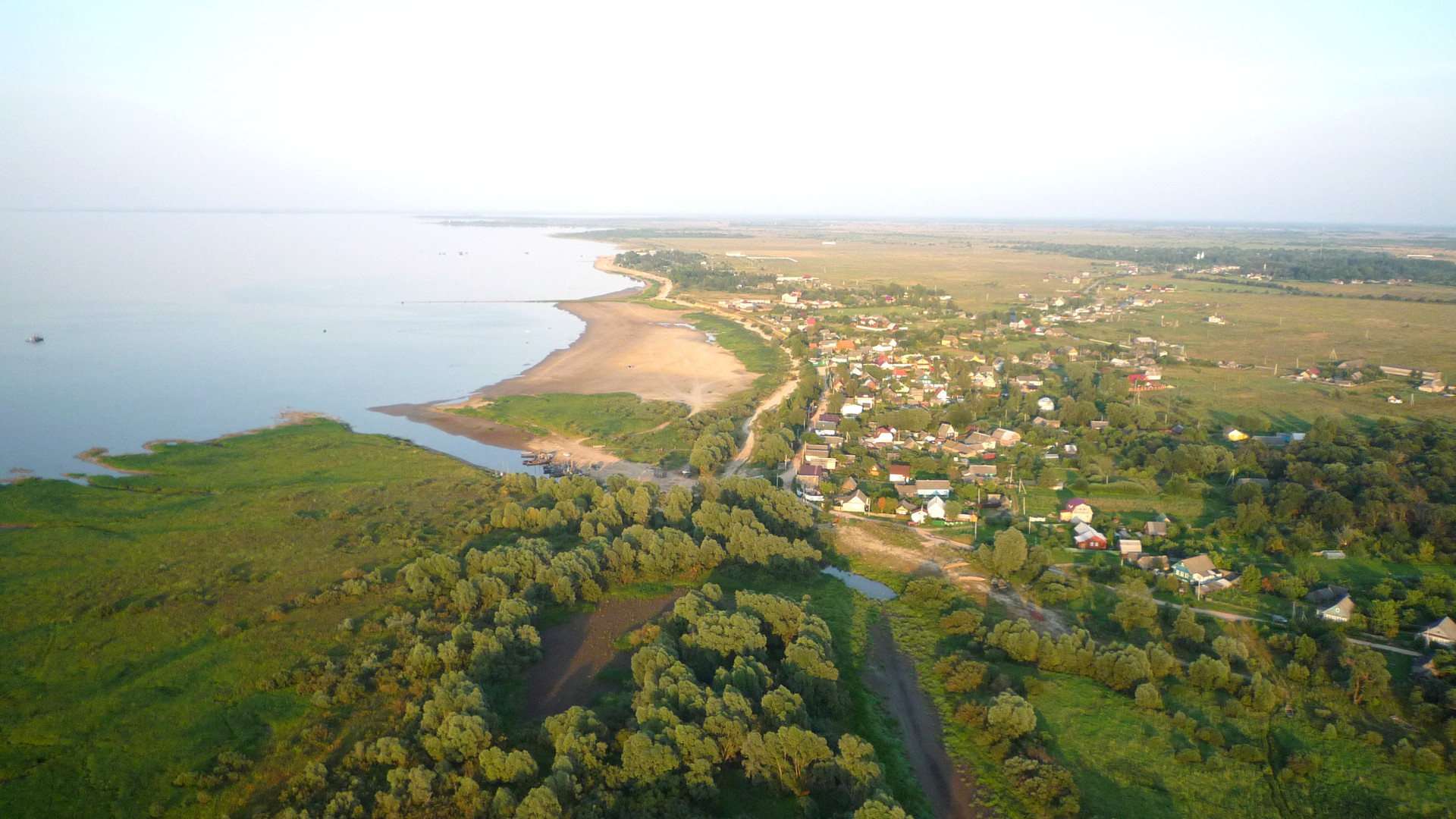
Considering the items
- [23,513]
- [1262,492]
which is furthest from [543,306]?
[1262,492]

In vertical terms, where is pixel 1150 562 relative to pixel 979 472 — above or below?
below

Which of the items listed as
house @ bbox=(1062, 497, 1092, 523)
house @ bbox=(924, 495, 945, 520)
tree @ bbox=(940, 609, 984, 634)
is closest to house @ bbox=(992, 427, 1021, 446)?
house @ bbox=(1062, 497, 1092, 523)

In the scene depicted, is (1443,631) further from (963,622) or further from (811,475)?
(811,475)

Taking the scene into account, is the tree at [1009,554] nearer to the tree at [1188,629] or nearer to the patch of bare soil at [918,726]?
the patch of bare soil at [918,726]

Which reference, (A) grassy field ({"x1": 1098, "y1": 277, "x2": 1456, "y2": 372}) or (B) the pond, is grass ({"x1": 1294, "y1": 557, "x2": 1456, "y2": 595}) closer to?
(B) the pond

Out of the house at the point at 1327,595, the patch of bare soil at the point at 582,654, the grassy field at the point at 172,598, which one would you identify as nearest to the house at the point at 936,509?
the patch of bare soil at the point at 582,654

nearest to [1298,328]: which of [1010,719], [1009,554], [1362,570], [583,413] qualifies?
[1362,570]
